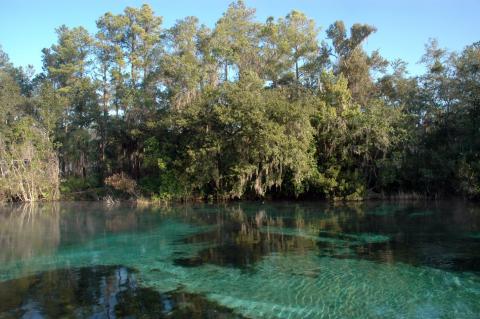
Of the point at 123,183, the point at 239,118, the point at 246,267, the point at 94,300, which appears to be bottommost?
the point at 94,300

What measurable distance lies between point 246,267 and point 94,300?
15.0 feet

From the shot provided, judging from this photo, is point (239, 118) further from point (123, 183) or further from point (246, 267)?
point (246, 267)

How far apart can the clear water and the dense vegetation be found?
A: 8.39m

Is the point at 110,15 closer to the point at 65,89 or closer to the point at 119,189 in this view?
the point at 65,89

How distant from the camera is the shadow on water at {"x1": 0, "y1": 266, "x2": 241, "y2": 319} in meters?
9.39

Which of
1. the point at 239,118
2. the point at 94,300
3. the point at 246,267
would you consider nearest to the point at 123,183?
the point at 239,118

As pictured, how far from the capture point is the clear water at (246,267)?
9.76 m

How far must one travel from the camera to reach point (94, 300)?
33.8ft

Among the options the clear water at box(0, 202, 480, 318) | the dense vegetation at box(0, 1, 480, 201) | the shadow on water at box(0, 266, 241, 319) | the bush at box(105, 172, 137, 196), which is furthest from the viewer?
the bush at box(105, 172, 137, 196)

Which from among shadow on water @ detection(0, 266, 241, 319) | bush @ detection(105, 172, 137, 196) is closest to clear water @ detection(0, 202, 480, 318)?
shadow on water @ detection(0, 266, 241, 319)

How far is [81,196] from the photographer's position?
3959 centimetres

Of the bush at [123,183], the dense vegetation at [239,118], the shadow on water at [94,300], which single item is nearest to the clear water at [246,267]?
the shadow on water at [94,300]

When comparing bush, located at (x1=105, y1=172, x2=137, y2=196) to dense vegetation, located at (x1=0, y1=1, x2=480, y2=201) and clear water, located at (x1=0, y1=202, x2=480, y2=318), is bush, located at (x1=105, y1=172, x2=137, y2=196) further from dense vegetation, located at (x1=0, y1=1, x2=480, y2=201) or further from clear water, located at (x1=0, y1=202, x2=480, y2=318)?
clear water, located at (x1=0, y1=202, x2=480, y2=318)

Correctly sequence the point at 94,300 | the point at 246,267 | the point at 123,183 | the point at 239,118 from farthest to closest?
the point at 123,183 < the point at 239,118 < the point at 246,267 < the point at 94,300
